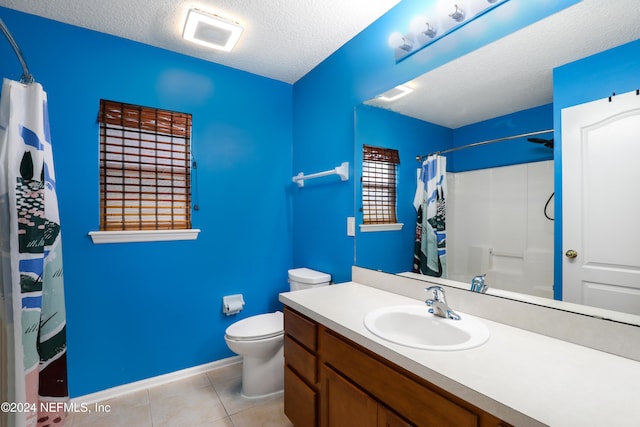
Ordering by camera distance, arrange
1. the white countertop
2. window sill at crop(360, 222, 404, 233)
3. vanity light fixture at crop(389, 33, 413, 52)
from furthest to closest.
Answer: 1. window sill at crop(360, 222, 404, 233)
2. vanity light fixture at crop(389, 33, 413, 52)
3. the white countertop

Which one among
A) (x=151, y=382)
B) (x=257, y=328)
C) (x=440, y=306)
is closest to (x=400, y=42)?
(x=440, y=306)

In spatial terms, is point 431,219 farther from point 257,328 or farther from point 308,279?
point 257,328

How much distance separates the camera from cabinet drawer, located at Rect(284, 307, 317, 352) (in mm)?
1425

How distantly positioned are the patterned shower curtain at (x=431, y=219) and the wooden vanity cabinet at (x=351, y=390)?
63cm

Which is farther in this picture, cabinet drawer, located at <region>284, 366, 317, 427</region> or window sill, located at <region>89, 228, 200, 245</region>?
window sill, located at <region>89, 228, 200, 245</region>

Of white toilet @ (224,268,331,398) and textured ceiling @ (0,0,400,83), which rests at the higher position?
textured ceiling @ (0,0,400,83)

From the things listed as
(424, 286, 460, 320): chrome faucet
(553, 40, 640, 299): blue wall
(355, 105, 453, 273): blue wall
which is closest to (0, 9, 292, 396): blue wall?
(355, 105, 453, 273): blue wall

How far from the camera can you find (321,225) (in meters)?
2.38

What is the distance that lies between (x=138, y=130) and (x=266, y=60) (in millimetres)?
1093

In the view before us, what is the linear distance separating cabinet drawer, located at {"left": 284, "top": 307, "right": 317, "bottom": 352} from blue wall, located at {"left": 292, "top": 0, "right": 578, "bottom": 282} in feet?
2.04

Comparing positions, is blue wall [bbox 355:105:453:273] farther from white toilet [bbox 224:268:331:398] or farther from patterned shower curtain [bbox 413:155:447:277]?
white toilet [bbox 224:268:331:398]

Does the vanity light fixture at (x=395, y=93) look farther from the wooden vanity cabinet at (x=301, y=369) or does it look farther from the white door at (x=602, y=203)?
the wooden vanity cabinet at (x=301, y=369)

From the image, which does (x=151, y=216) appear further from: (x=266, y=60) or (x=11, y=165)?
(x=266, y=60)

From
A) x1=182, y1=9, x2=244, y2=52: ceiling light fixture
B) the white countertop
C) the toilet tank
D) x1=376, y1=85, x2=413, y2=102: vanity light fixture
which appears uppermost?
x1=182, y1=9, x2=244, y2=52: ceiling light fixture
